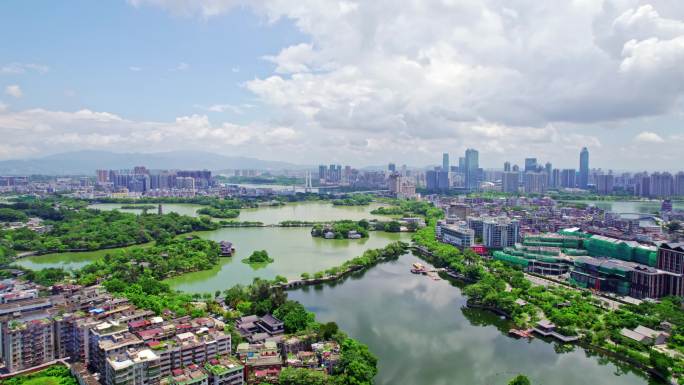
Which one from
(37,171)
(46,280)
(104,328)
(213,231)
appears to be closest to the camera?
(104,328)

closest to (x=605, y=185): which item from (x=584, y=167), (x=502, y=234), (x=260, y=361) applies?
(x=584, y=167)

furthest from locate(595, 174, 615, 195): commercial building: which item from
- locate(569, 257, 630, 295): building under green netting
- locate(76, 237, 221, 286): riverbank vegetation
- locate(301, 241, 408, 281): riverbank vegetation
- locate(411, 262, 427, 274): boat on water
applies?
locate(76, 237, 221, 286): riverbank vegetation

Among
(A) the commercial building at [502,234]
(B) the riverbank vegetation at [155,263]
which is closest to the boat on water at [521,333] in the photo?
(A) the commercial building at [502,234]

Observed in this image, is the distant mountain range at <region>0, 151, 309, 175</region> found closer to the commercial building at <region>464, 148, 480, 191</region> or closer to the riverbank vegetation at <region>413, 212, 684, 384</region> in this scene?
the commercial building at <region>464, 148, 480, 191</region>

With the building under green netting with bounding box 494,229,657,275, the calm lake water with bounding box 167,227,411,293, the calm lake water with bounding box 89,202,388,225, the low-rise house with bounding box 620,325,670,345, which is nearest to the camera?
the low-rise house with bounding box 620,325,670,345

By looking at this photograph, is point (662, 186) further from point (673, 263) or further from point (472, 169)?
point (673, 263)

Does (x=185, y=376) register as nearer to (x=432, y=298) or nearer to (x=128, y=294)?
(x=128, y=294)

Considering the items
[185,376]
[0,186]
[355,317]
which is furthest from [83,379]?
[0,186]
